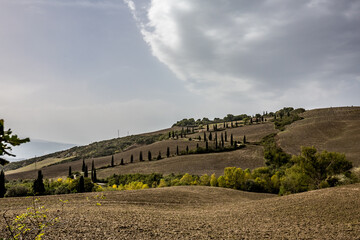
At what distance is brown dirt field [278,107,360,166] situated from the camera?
7788cm

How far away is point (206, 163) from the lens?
81000 millimetres

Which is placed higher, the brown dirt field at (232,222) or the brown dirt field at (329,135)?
the brown dirt field at (329,135)

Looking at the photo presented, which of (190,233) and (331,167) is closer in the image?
(190,233)

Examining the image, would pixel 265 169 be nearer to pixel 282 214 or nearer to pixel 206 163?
pixel 206 163

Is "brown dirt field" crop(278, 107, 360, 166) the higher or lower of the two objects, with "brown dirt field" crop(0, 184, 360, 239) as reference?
higher

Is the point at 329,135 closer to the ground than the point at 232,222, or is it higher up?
higher up

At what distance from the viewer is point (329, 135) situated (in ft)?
306

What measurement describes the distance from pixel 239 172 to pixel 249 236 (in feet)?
125

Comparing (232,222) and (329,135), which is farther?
(329,135)

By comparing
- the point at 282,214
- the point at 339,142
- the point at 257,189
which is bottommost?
the point at 257,189

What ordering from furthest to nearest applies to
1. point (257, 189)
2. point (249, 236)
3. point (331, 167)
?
point (257, 189)
point (331, 167)
point (249, 236)

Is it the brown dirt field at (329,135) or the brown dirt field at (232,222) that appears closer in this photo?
the brown dirt field at (232,222)

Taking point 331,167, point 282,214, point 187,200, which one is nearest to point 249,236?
point 282,214

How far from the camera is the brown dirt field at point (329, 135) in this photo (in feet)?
255
